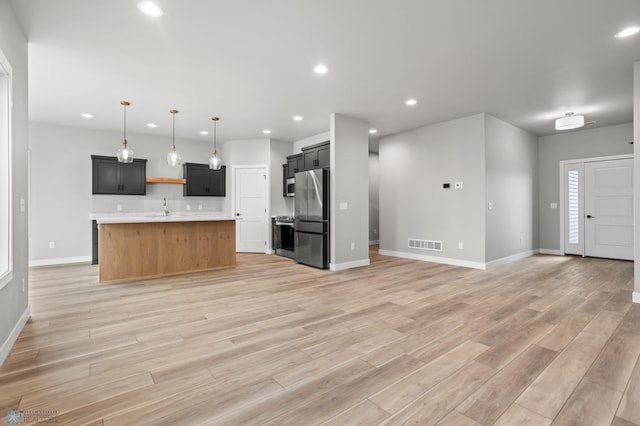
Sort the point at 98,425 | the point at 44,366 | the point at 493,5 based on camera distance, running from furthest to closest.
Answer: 1. the point at 493,5
2. the point at 44,366
3. the point at 98,425

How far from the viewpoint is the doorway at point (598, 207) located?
6.40 metres

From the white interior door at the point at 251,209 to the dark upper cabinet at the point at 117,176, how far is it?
2.14 metres

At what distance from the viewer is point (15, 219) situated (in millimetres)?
2727

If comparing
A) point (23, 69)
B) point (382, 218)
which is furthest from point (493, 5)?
point (382, 218)

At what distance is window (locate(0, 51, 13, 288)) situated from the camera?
252 centimetres

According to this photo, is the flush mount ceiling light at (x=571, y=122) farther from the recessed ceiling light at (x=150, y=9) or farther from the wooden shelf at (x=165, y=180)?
the wooden shelf at (x=165, y=180)

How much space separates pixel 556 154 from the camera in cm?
728

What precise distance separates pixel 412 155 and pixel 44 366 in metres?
6.53

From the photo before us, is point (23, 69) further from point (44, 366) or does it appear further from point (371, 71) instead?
point (371, 71)

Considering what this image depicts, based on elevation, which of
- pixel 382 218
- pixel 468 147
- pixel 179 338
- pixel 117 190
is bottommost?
pixel 179 338

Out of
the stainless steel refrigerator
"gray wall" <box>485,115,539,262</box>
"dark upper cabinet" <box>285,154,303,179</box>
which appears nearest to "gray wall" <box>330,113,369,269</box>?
the stainless steel refrigerator

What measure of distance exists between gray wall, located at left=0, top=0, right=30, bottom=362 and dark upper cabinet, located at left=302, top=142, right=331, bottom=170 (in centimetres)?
431

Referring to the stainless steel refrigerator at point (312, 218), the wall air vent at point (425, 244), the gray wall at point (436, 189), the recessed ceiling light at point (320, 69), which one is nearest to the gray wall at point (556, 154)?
the gray wall at point (436, 189)

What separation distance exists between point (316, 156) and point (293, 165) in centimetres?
130
